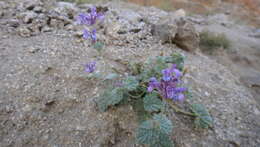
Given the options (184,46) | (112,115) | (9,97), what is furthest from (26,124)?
(184,46)

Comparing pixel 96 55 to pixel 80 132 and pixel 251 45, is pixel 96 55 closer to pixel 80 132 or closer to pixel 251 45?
pixel 80 132

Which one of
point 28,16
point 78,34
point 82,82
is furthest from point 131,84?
point 28,16

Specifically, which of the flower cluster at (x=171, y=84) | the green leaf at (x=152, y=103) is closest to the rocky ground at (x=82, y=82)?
the green leaf at (x=152, y=103)

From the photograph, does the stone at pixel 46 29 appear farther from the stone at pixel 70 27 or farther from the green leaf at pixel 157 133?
the green leaf at pixel 157 133

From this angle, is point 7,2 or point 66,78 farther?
point 7,2

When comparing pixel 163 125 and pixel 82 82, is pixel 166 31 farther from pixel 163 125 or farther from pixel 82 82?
pixel 163 125

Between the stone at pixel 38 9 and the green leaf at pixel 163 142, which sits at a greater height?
the stone at pixel 38 9
